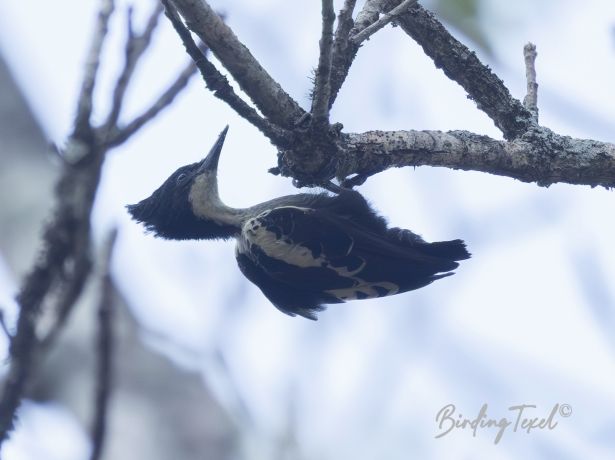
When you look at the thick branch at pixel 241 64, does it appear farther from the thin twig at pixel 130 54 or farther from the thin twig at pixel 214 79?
the thin twig at pixel 130 54

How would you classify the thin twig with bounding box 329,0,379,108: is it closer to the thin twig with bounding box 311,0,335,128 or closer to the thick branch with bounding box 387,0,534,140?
the thin twig with bounding box 311,0,335,128

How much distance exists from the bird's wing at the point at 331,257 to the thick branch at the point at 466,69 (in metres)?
0.85

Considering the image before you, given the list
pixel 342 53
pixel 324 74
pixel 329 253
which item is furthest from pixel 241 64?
pixel 329 253

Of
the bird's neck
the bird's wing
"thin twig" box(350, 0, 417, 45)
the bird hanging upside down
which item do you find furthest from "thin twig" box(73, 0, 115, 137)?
the bird's neck

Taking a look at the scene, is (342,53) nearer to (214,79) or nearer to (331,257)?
(214,79)

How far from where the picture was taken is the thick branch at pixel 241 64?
3041 millimetres

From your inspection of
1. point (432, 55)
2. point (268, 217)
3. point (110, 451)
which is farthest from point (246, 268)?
point (432, 55)

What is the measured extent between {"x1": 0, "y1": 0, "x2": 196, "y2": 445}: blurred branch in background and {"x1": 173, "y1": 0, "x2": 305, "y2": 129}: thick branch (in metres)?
0.38

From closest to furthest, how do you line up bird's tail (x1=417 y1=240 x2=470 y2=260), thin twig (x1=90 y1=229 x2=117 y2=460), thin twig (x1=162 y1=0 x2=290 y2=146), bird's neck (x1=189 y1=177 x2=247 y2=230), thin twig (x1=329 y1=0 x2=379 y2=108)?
thin twig (x1=90 y1=229 x2=117 y2=460) < thin twig (x1=162 y1=0 x2=290 y2=146) < thin twig (x1=329 y1=0 x2=379 y2=108) < bird's tail (x1=417 y1=240 x2=470 y2=260) < bird's neck (x1=189 y1=177 x2=247 y2=230)

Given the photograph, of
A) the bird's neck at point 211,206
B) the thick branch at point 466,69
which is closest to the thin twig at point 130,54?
the thick branch at point 466,69

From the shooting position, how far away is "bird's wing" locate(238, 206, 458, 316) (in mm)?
4465

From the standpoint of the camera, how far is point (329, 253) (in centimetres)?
455

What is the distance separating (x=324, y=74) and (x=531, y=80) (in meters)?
1.43

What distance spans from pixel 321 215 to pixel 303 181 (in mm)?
953
